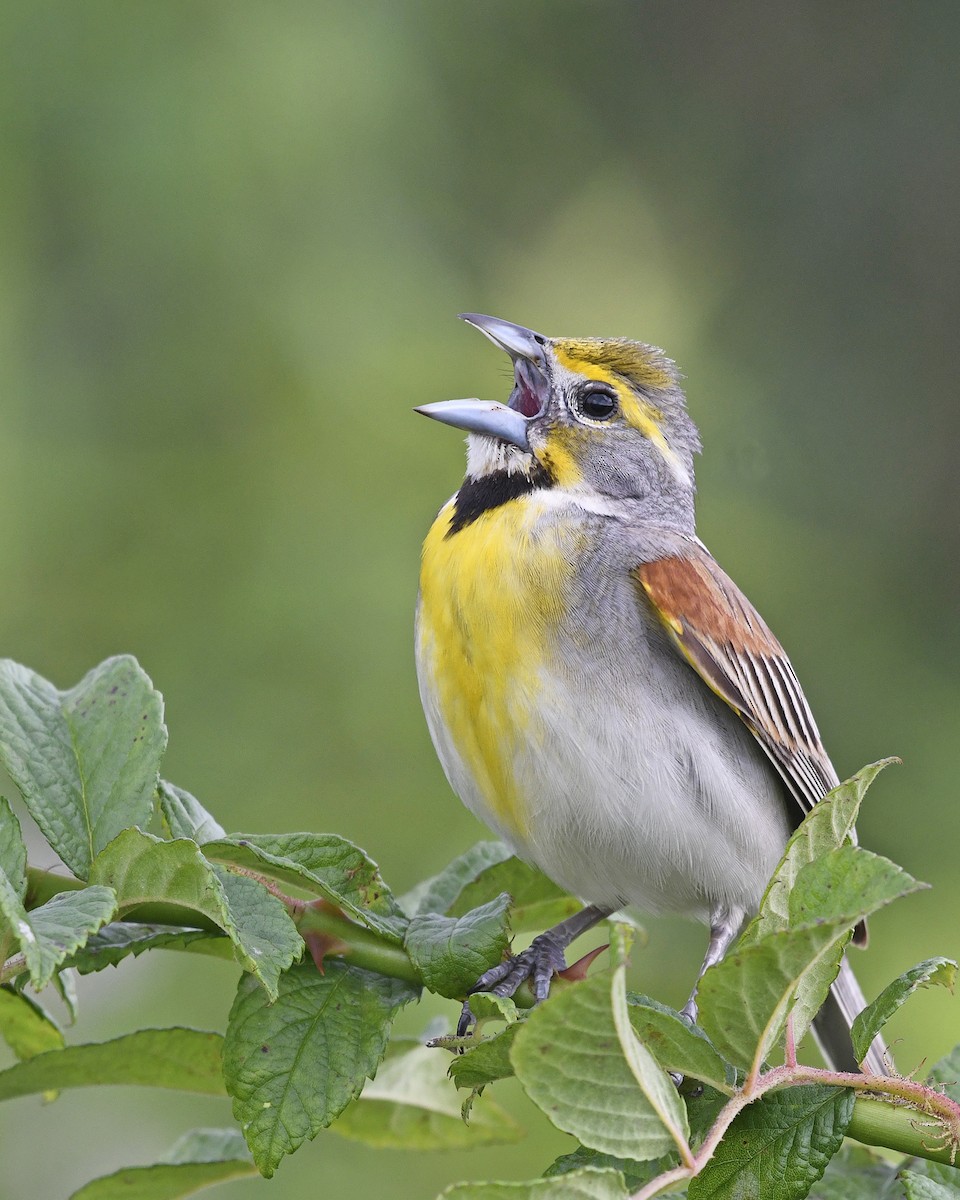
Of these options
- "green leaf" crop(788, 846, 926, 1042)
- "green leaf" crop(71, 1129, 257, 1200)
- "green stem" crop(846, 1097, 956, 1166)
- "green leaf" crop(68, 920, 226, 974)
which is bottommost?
"green leaf" crop(71, 1129, 257, 1200)

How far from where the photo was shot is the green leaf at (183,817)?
1849 mm

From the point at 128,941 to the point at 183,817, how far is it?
164 mm

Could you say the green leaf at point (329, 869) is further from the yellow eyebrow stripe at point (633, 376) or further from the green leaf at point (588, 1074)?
the yellow eyebrow stripe at point (633, 376)

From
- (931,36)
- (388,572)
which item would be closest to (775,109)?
(931,36)

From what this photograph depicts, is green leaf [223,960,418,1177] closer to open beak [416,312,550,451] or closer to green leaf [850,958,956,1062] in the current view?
green leaf [850,958,956,1062]

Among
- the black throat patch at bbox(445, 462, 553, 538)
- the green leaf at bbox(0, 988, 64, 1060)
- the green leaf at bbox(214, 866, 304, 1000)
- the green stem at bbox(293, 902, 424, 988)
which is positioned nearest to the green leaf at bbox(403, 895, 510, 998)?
the green stem at bbox(293, 902, 424, 988)

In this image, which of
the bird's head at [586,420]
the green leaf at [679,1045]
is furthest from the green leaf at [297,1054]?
the bird's head at [586,420]

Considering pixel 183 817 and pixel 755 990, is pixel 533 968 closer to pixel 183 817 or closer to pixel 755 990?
pixel 183 817

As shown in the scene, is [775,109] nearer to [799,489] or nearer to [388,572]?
[799,489]

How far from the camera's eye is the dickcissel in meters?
2.74

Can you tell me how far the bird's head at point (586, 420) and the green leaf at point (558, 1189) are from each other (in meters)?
1.96

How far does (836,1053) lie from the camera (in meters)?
3.26

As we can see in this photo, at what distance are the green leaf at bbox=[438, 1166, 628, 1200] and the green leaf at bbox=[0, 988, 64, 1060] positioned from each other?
0.96 meters

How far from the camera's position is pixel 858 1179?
191cm
